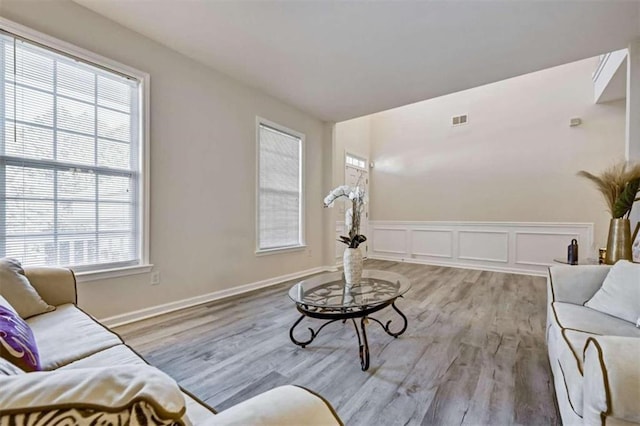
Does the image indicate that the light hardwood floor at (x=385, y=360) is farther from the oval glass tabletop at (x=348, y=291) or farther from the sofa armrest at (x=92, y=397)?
the sofa armrest at (x=92, y=397)

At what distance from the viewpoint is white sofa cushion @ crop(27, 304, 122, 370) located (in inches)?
44.6

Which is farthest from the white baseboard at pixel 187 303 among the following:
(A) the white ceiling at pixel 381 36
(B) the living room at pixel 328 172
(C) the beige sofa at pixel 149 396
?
(A) the white ceiling at pixel 381 36

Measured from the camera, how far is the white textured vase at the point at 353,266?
2.30m

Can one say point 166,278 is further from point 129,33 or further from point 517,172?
point 517,172

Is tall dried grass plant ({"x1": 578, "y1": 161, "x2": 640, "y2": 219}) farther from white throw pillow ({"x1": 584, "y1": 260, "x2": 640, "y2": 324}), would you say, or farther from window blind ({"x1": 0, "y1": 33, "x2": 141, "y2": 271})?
window blind ({"x1": 0, "y1": 33, "x2": 141, "y2": 271})

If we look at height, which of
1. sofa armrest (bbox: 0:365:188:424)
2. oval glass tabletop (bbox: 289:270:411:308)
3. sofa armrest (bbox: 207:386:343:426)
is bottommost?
oval glass tabletop (bbox: 289:270:411:308)

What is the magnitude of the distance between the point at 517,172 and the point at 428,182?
1482mm

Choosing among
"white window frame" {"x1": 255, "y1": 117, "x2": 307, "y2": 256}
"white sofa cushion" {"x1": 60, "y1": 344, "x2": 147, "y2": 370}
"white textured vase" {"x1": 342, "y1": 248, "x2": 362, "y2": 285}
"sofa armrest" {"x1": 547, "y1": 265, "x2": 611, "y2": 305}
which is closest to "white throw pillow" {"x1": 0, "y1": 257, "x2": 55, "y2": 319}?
"white sofa cushion" {"x1": 60, "y1": 344, "x2": 147, "y2": 370}

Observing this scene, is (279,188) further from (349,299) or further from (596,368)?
(596,368)

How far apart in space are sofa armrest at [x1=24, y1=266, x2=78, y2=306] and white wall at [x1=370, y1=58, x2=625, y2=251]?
17.7 ft

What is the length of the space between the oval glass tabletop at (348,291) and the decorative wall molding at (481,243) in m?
3.29

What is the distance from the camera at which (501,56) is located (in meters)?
2.76

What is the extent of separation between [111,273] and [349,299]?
6.83 ft

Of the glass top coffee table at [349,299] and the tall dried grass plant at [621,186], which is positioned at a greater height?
the tall dried grass plant at [621,186]
